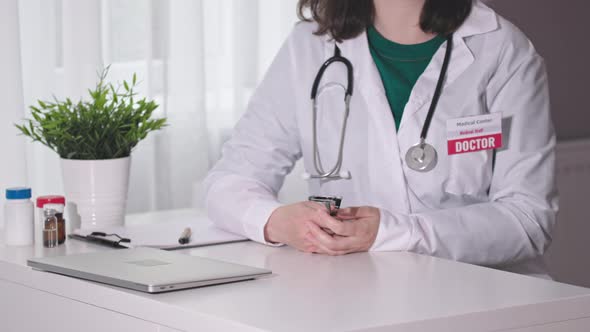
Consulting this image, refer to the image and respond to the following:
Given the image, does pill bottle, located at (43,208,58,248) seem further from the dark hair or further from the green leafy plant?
the dark hair

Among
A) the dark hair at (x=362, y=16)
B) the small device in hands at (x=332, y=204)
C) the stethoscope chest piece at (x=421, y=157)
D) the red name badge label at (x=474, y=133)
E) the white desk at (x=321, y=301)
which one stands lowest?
the white desk at (x=321, y=301)

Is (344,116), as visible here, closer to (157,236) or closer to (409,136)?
(409,136)

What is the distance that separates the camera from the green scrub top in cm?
189

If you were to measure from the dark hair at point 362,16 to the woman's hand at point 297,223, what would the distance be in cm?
→ 46

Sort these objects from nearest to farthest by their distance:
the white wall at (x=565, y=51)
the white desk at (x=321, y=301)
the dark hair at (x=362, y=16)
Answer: the white desk at (x=321, y=301) → the dark hair at (x=362, y=16) → the white wall at (x=565, y=51)

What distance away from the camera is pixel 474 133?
179 cm

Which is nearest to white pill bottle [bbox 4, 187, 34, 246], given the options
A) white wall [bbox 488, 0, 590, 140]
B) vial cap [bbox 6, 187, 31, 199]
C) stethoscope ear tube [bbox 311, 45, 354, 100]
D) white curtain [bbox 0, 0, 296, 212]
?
vial cap [bbox 6, 187, 31, 199]

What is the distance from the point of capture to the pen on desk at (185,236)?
5.34 feet

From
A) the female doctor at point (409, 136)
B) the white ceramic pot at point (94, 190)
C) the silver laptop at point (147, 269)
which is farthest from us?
the white ceramic pot at point (94, 190)

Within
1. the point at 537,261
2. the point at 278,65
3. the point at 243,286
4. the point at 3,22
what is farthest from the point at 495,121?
the point at 3,22

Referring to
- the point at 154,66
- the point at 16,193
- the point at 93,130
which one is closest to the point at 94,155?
the point at 93,130

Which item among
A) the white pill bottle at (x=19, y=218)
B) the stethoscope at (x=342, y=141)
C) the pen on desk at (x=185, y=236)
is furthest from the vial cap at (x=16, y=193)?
the stethoscope at (x=342, y=141)

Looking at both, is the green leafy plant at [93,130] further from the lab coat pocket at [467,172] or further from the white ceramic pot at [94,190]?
Result: the lab coat pocket at [467,172]

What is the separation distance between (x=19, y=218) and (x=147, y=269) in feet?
1.33
